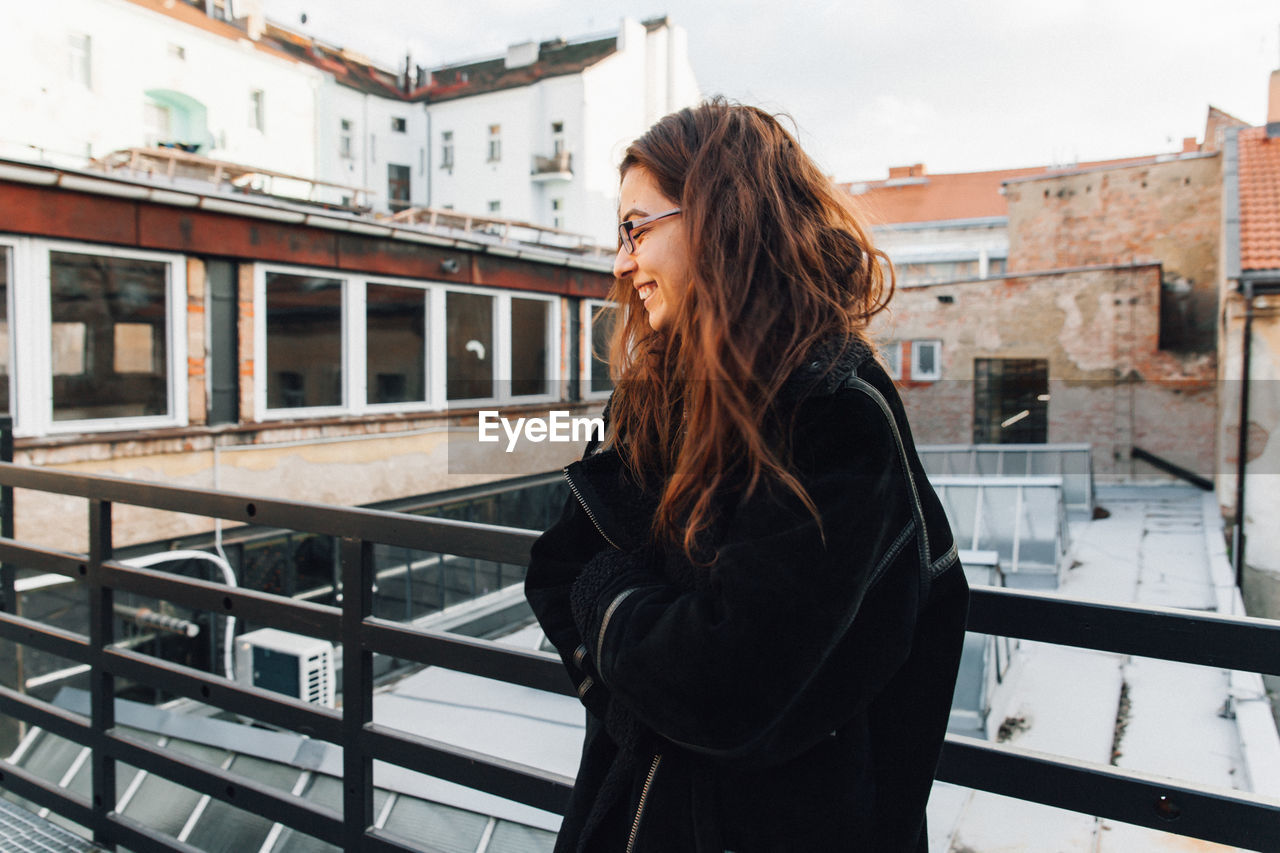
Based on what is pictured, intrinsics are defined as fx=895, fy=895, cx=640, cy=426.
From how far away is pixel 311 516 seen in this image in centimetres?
211

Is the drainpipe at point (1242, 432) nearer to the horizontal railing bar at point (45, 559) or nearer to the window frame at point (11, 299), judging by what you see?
the horizontal railing bar at point (45, 559)

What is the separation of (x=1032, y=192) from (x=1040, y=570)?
14.8 m

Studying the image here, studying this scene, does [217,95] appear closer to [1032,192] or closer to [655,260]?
[1032,192]

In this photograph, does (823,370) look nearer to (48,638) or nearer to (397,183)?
(48,638)

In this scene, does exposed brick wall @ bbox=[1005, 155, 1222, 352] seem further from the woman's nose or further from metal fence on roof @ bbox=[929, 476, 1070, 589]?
the woman's nose

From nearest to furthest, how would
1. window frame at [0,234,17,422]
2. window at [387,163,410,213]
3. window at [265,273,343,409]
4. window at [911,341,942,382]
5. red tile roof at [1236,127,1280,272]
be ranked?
window frame at [0,234,17,422], window at [265,273,343,409], red tile roof at [1236,127,1280,272], window at [911,341,942,382], window at [387,163,410,213]

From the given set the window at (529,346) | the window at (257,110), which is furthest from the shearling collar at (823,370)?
the window at (257,110)

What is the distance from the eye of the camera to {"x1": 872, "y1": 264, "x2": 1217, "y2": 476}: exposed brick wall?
66.2ft

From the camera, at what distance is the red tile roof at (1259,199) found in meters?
13.3

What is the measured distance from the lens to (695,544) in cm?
107

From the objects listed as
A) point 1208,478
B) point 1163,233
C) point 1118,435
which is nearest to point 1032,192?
point 1163,233

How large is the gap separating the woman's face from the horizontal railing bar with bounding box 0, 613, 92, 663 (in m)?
2.25

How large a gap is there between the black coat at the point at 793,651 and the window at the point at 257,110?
31002mm

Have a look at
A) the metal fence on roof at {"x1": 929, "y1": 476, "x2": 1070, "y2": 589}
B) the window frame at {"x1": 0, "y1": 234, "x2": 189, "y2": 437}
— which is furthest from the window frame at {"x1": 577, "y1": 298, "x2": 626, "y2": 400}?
the window frame at {"x1": 0, "y1": 234, "x2": 189, "y2": 437}
